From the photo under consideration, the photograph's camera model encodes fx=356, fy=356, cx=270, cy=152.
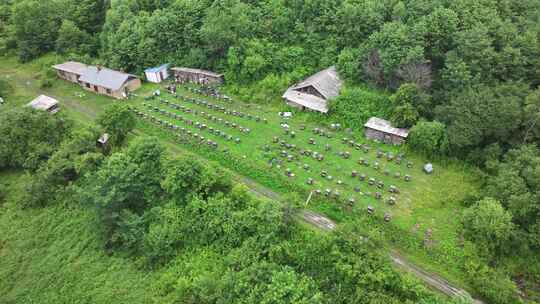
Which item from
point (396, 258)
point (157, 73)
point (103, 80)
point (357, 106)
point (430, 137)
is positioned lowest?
point (396, 258)

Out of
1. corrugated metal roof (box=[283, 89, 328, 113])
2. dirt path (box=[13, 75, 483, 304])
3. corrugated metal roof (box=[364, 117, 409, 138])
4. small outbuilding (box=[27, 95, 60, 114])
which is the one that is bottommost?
dirt path (box=[13, 75, 483, 304])

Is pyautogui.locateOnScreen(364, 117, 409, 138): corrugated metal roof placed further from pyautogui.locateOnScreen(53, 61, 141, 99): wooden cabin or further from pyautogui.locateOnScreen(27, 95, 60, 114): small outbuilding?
pyautogui.locateOnScreen(27, 95, 60, 114): small outbuilding

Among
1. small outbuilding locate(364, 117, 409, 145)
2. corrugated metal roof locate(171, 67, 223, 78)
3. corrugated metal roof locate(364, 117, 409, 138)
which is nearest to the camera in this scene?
corrugated metal roof locate(364, 117, 409, 138)

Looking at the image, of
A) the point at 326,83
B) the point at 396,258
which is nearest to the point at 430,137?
the point at 396,258

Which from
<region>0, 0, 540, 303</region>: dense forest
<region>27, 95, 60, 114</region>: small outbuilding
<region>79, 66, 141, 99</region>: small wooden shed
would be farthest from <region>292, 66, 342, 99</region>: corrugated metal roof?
<region>27, 95, 60, 114</region>: small outbuilding

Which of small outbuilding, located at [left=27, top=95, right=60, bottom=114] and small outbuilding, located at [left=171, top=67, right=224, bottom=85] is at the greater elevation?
small outbuilding, located at [left=171, top=67, right=224, bottom=85]

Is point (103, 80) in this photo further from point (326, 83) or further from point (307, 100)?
point (326, 83)

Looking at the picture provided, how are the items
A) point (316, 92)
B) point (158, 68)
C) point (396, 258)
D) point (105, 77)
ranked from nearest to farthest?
point (396, 258), point (316, 92), point (105, 77), point (158, 68)
